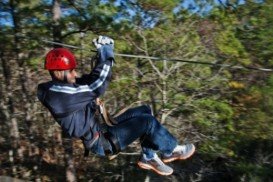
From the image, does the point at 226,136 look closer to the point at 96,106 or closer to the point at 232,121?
the point at 232,121

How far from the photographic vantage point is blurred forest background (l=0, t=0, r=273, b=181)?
9055mm

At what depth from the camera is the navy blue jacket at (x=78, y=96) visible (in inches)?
169

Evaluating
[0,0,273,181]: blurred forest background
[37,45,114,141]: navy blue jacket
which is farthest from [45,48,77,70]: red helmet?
[0,0,273,181]: blurred forest background

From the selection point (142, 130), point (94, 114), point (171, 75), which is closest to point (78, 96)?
point (94, 114)

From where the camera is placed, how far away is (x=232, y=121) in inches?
392

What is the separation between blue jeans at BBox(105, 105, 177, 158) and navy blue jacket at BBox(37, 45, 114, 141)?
0.33 meters

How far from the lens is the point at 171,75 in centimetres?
942

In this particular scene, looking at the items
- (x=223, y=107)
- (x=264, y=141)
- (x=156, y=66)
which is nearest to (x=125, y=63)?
(x=156, y=66)

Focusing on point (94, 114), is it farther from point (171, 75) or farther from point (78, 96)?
point (171, 75)

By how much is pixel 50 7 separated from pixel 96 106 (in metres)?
5.12

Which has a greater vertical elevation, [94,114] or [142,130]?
[94,114]

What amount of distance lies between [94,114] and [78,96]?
327 mm

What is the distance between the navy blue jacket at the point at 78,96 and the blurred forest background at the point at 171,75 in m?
4.35

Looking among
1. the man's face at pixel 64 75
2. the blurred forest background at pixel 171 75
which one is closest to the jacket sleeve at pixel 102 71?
the man's face at pixel 64 75
